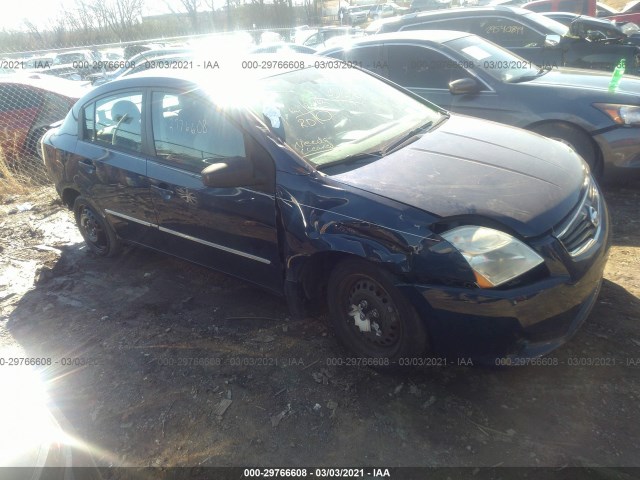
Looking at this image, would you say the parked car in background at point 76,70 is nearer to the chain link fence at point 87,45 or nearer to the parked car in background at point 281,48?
the chain link fence at point 87,45

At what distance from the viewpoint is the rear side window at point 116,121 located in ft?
12.0

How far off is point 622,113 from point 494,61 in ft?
4.77

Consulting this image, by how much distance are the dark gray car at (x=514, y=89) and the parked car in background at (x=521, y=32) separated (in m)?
1.90

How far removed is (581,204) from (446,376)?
1.20 metres

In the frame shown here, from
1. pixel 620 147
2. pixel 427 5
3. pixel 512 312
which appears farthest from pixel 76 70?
pixel 427 5

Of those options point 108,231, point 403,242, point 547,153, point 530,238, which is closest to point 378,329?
point 403,242

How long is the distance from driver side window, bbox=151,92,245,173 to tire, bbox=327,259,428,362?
3.33 ft

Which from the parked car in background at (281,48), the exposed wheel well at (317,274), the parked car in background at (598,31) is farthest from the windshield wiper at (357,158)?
the parked car in background at (281,48)

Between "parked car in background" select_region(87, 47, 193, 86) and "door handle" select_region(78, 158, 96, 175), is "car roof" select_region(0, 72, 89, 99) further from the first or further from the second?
"door handle" select_region(78, 158, 96, 175)

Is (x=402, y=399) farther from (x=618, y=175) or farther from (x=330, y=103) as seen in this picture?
(x=618, y=175)

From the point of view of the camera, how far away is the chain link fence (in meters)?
7.85

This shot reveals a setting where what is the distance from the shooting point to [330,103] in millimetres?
3350

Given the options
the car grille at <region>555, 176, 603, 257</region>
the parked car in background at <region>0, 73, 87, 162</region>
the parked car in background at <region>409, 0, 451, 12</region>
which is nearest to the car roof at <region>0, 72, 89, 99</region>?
the parked car in background at <region>0, 73, 87, 162</region>

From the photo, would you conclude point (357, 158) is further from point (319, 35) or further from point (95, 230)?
point (319, 35)
